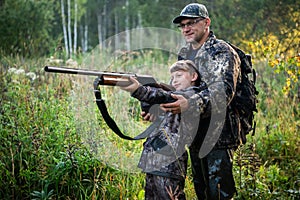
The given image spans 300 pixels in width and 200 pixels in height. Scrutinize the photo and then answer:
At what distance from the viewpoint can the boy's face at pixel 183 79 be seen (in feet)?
10.3

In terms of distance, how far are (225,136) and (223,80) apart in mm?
473

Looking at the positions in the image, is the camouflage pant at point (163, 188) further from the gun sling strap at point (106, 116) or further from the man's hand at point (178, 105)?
the man's hand at point (178, 105)

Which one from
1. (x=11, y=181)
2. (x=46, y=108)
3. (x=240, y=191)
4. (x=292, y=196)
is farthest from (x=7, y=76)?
(x=292, y=196)

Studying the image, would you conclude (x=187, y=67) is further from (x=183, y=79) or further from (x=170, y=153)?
(x=170, y=153)

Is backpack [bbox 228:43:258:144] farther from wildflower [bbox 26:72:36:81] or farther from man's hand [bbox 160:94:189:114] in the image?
wildflower [bbox 26:72:36:81]

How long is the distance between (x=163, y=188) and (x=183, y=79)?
33.5 inches

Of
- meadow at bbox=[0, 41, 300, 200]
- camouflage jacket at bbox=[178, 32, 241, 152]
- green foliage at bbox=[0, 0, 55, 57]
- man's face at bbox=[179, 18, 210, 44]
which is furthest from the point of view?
green foliage at bbox=[0, 0, 55, 57]

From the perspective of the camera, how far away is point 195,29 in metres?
3.30

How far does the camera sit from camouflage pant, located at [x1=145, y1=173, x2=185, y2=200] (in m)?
3.02

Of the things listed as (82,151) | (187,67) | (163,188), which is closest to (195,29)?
(187,67)

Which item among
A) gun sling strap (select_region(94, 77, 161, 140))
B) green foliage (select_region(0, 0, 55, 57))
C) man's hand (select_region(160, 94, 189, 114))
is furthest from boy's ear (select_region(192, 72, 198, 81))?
green foliage (select_region(0, 0, 55, 57))

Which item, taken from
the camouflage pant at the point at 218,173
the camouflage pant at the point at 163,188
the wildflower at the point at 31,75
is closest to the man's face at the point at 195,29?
the camouflage pant at the point at 218,173

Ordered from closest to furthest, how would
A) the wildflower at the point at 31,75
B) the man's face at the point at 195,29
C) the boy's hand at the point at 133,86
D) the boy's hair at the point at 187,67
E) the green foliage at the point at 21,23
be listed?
the boy's hand at the point at 133,86 < the boy's hair at the point at 187,67 < the man's face at the point at 195,29 < the wildflower at the point at 31,75 < the green foliage at the point at 21,23

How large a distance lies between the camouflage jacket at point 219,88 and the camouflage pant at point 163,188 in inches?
15.3
